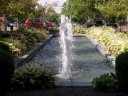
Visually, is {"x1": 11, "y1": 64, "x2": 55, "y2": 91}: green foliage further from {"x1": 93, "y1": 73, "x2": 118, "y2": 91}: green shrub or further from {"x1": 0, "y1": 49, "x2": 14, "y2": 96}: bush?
{"x1": 0, "y1": 49, "x2": 14, "y2": 96}: bush

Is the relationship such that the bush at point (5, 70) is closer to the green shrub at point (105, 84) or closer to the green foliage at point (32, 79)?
the green foliage at point (32, 79)

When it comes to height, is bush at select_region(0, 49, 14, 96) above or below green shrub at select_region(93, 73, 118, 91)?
above

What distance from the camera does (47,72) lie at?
10609mm

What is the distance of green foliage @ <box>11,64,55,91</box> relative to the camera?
10.1 metres

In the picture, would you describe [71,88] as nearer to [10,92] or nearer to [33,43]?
[10,92]

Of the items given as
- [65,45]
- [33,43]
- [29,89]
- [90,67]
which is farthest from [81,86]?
[33,43]

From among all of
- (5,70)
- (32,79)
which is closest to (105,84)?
(32,79)

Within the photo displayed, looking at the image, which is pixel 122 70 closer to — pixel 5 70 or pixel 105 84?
pixel 105 84

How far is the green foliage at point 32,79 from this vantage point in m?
10.1

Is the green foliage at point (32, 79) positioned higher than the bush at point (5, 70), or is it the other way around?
the bush at point (5, 70)

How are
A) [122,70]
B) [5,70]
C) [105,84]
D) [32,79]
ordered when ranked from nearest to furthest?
[5,70]
[122,70]
[105,84]
[32,79]

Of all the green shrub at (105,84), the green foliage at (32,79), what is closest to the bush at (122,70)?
the green shrub at (105,84)

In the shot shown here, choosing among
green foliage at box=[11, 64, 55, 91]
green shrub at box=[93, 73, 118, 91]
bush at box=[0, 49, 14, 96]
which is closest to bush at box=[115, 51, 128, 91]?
green shrub at box=[93, 73, 118, 91]

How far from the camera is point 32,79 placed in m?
10.3
